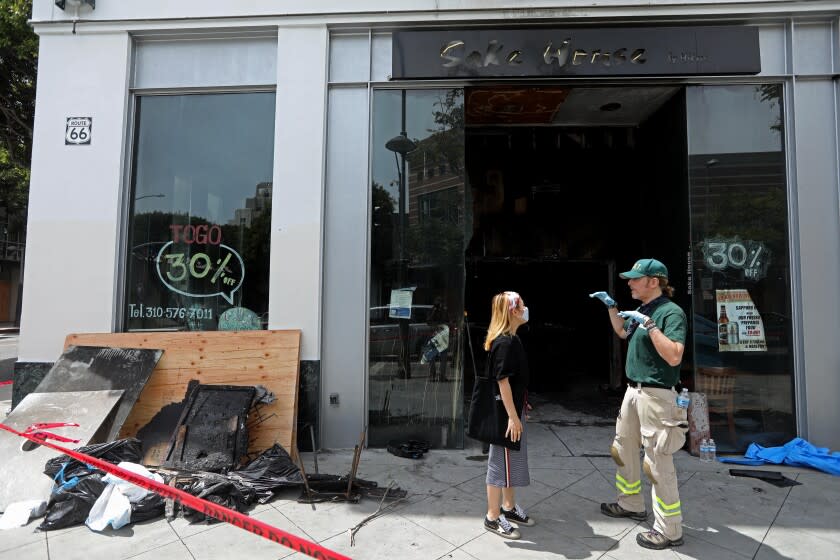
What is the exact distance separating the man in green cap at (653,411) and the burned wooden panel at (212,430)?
11.6 feet

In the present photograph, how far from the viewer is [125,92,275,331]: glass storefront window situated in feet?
18.4

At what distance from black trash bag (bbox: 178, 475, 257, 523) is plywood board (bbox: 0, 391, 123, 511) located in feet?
4.21

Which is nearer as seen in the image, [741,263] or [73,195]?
[741,263]

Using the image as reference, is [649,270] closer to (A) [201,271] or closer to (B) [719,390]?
(B) [719,390]

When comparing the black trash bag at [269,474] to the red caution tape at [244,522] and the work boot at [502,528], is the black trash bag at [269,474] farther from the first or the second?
the work boot at [502,528]

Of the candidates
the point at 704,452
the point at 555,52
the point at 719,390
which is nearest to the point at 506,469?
the point at 704,452

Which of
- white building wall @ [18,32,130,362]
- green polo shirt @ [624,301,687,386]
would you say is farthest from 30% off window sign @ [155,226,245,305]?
green polo shirt @ [624,301,687,386]

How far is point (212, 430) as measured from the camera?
446 centimetres

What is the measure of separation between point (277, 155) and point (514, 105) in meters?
3.90

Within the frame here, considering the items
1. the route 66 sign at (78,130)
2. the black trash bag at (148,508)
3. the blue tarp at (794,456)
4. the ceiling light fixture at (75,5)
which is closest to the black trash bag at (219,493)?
the black trash bag at (148,508)

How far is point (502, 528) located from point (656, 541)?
3.62 ft

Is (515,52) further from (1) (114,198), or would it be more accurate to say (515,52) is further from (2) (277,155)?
(1) (114,198)

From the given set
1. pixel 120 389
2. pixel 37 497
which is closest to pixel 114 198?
pixel 120 389

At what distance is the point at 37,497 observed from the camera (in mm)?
3699
